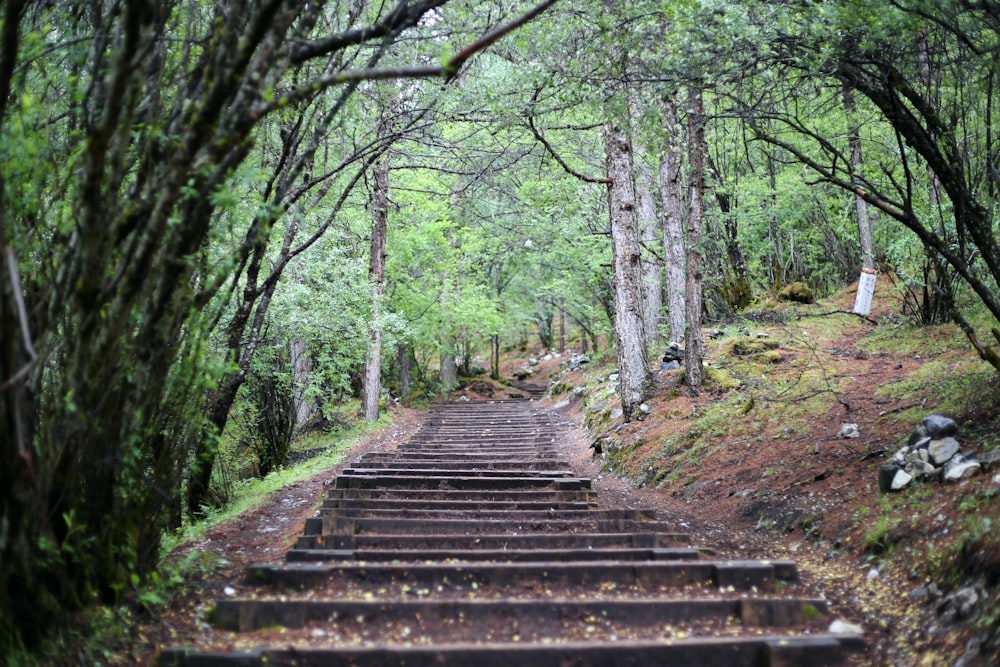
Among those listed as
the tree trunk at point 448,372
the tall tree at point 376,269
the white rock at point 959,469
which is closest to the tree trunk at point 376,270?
the tall tree at point 376,269

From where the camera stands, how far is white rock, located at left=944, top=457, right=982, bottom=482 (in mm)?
5168

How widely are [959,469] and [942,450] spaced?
38 centimetres

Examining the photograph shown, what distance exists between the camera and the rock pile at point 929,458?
5379 millimetres

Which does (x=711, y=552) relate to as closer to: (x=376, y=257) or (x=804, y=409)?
(x=804, y=409)

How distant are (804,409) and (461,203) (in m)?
19.1

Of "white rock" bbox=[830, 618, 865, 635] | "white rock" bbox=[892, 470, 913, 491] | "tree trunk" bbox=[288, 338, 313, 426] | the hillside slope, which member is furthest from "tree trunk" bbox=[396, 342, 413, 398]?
"white rock" bbox=[830, 618, 865, 635]

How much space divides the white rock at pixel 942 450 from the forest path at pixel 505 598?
1.77 m

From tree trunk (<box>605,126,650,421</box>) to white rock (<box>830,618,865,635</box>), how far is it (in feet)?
26.4

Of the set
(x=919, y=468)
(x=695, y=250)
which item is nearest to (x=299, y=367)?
(x=695, y=250)

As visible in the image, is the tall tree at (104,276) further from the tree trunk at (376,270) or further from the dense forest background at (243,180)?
the tree trunk at (376,270)

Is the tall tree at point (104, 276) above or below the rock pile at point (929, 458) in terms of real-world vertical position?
above

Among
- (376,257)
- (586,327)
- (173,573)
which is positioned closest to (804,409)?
(173,573)

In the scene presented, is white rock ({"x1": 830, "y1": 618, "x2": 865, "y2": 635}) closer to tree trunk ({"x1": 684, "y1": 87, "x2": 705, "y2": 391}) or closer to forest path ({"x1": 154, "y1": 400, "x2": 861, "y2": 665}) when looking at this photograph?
forest path ({"x1": 154, "y1": 400, "x2": 861, "y2": 665})

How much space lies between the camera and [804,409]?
9.13 m
